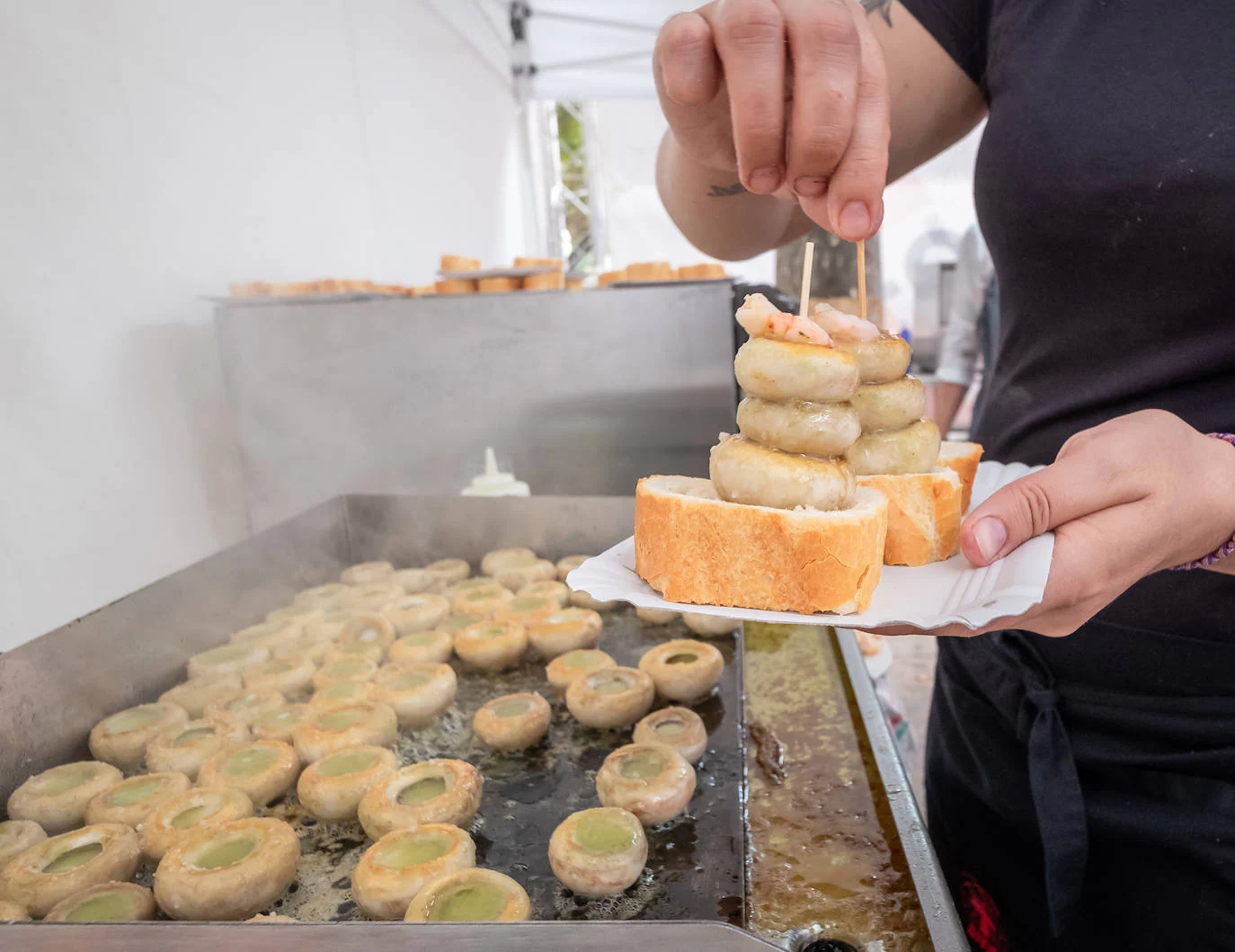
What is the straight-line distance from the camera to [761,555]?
4.25 feet

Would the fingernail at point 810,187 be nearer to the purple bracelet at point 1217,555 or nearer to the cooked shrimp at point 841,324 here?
the cooked shrimp at point 841,324

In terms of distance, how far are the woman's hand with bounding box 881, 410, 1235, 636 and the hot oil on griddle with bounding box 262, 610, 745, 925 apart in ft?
2.01

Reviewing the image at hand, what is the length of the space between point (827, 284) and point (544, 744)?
4248mm

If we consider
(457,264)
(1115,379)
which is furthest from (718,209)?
(457,264)

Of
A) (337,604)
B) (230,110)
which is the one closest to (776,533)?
(337,604)

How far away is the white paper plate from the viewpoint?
102cm

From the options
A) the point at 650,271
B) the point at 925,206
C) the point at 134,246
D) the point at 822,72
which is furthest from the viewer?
the point at 925,206

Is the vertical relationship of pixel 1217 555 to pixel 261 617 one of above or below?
above

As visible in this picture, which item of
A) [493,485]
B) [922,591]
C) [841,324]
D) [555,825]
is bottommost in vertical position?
[555,825]

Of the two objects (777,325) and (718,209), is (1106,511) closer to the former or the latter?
(777,325)

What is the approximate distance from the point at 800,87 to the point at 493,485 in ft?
7.01

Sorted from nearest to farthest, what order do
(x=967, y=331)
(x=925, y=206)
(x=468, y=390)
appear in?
(x=468, y=390)
(x=967, y=331)
(x=925, y=206)

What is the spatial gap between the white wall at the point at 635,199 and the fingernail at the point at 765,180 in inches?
427

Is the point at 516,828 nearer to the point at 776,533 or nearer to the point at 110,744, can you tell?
the point at 776,533
